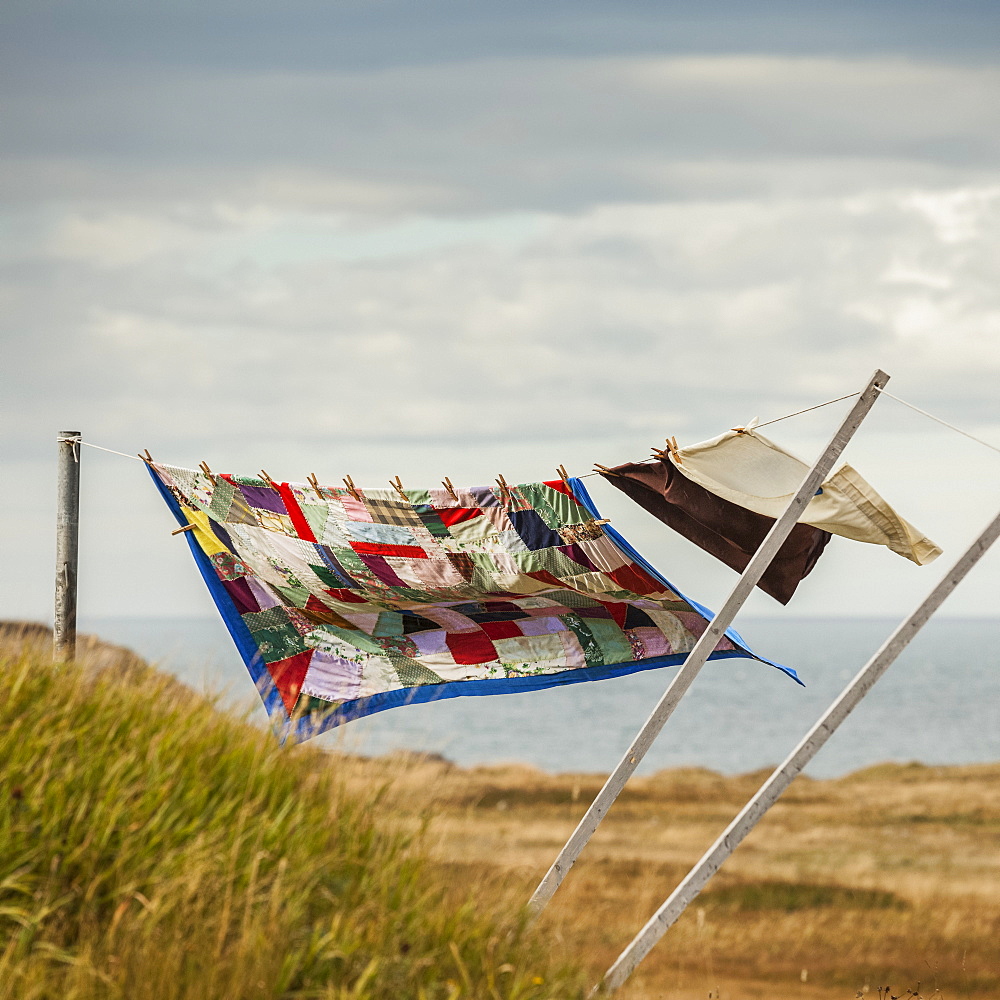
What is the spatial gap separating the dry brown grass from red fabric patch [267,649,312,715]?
86 cm

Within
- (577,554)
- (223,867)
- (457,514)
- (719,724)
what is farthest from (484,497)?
(719,724)

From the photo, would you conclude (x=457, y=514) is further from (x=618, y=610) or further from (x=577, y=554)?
(x=618, y=610)

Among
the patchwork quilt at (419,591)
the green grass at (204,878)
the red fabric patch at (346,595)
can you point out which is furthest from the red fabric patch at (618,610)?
the green grass at (204,878)

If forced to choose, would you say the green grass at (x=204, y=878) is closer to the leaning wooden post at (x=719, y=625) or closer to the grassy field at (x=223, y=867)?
the grassy field at (x=223, y=867)

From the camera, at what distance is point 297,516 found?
144 inches

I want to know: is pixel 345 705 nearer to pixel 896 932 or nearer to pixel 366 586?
pixel 366 586

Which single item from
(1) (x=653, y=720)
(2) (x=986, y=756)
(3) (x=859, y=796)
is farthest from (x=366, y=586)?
(2) (x=986, y=756)

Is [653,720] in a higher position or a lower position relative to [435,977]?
higher

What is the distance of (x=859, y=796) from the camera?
1730 centimetres

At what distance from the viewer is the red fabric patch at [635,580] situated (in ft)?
11.6

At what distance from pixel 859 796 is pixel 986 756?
20.2m

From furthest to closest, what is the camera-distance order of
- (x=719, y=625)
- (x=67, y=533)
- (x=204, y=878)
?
(x=67, y=533) → (x=719, y=625) → (x=204, y=878)

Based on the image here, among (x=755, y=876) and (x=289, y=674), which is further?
(x=755, y=876)

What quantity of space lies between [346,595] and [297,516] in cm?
42
